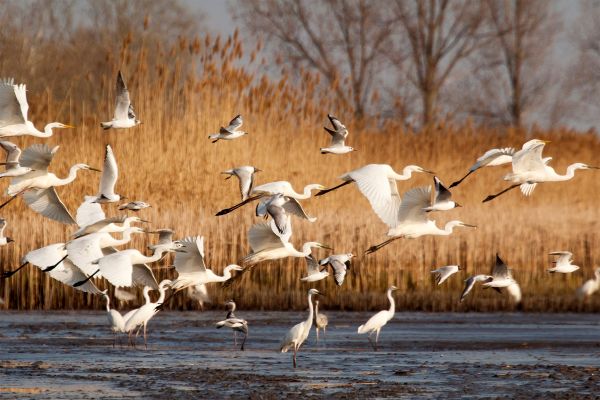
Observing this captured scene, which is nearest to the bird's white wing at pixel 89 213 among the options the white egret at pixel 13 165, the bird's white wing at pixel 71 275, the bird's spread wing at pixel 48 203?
the bird's spread wing at pixel 48 203

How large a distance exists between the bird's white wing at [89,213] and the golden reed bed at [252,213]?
12.5 ft

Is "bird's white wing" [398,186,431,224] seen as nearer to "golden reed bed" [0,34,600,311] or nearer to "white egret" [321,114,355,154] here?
"white egret" [321,114,355,154]

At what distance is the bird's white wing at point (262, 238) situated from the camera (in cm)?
1501

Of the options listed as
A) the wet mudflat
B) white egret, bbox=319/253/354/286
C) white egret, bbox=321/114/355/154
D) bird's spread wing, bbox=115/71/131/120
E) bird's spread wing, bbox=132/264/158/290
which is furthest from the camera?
bird's spread wing, bbox=132/264/158/290

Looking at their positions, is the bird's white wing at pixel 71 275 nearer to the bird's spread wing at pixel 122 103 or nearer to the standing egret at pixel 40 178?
the standing egret at pixel 40 178

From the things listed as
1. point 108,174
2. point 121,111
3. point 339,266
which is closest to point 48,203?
point 108,174

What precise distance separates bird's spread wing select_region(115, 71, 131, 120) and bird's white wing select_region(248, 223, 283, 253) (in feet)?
6.71

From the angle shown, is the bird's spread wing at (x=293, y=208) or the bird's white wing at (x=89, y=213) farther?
the bird's white wing at (x=89, y=213)

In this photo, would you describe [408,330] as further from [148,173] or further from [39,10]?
[39,10]

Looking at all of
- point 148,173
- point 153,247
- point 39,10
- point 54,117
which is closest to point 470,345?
point 153,247

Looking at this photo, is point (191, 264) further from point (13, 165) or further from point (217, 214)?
point (13, 165)

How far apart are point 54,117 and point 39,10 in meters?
29.5

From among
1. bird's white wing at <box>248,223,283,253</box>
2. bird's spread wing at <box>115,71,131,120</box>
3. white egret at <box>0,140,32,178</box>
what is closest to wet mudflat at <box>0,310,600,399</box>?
bird's white wing at <box>248,223,283,253</box>

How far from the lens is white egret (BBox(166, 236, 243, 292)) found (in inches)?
600
